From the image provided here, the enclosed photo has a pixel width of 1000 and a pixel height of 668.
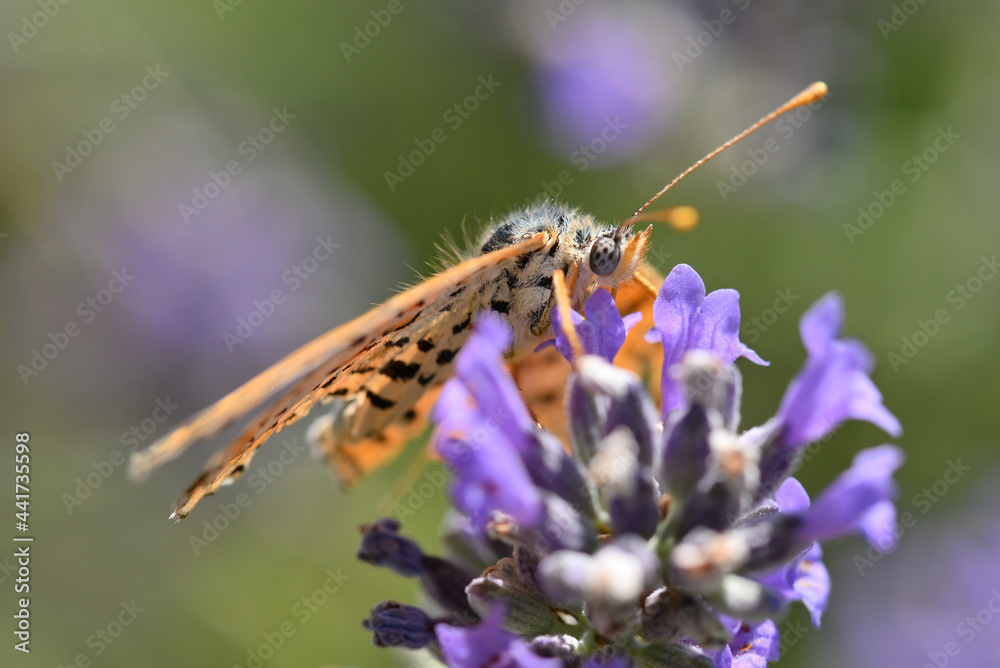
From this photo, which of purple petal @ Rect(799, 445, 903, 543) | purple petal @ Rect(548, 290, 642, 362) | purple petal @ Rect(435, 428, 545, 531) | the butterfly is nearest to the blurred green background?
the butterfly

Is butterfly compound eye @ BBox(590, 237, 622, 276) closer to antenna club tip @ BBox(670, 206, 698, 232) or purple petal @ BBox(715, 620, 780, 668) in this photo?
antenna club tip @ BBox(670, 206, 698, 232)

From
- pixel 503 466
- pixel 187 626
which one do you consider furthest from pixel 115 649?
pixel 503 466

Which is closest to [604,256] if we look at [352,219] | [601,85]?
[352,219]

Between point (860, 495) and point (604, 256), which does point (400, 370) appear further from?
point (860, 495)

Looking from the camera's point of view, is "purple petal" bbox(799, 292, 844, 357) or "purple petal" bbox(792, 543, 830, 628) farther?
"purple petal" bbox(792, 543, 830, 628)

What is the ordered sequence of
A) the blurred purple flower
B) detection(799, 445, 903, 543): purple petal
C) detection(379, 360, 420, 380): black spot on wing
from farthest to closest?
the blurred purple flower → detection(379, 360, 420, 380): black spot on wing → detection(799, 445, 903, 543): purple petal

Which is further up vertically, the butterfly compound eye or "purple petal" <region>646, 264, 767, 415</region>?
the butterfly compound eye

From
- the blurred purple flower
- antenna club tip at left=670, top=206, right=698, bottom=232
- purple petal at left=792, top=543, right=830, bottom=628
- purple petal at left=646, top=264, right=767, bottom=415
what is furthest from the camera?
→ the blurred purple flower
